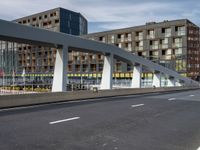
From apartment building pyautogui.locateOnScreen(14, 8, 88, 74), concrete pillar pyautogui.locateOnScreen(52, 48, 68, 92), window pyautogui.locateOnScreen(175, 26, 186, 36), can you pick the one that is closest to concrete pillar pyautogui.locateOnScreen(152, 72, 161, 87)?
concrete pillar pyautogui.locateOnScreen(52, 48, 68, 92)

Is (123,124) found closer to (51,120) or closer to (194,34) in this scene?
(51,120)

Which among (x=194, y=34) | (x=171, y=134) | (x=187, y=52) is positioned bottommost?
(x=171, y=134)

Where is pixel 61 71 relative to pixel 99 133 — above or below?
above

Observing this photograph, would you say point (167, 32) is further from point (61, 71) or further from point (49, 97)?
point (49, 97)

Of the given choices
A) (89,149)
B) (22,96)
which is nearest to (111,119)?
(89,149)

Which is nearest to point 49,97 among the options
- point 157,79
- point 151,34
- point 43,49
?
point 157,79

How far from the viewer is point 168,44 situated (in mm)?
73750

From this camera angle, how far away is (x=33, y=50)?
315 feet

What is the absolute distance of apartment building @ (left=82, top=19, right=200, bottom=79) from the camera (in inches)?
2781

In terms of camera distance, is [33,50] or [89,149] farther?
[33,50]

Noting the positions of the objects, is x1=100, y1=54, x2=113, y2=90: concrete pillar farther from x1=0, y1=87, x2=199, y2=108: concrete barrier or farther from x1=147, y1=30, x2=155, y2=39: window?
x1=147, y1=30, x2=155, y2=39: window

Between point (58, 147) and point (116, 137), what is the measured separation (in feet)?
6.48

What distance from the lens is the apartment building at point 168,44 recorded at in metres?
70.6

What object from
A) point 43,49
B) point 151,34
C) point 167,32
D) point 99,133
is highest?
point 167,32
